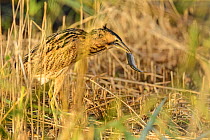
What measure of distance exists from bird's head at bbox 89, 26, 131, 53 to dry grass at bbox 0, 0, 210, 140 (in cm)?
37

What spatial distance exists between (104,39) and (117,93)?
3.18ft

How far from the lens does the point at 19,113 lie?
3059 mm

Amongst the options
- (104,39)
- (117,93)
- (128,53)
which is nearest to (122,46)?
(128,53)

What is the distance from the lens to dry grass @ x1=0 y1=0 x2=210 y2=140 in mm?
3115

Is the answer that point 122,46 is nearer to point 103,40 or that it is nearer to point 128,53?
point 128,53

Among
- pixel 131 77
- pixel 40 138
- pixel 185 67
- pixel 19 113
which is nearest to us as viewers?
pixel 185 67

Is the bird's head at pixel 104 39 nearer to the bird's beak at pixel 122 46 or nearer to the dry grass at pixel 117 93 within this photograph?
the bird's beak at pixel 122 46

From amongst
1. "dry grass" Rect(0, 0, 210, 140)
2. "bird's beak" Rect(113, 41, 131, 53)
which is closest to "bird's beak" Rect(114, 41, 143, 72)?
"bird's beak" Rect(113, 41, 131, 53)

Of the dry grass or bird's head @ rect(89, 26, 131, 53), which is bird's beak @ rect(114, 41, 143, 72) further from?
the dry grass

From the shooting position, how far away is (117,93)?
16.6 ft

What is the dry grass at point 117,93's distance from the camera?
3.12 meters

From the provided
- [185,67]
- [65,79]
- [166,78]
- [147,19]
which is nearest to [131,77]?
[166,78]

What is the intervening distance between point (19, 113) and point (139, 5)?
106cm

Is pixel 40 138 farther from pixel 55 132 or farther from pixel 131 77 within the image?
→ pixel 131 77
